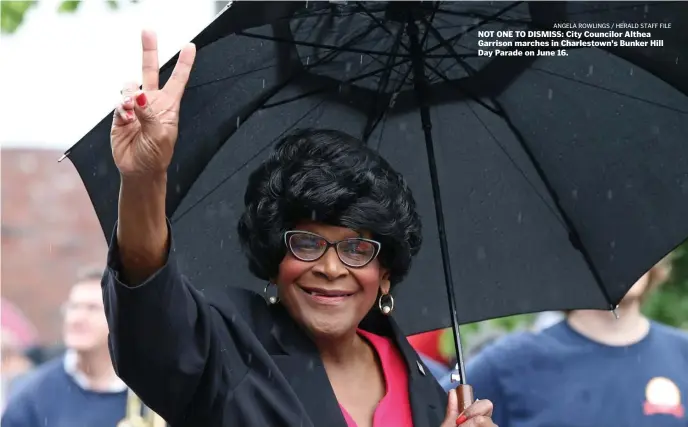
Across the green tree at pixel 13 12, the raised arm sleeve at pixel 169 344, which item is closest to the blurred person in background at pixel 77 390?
the green tree at pixel 13 12

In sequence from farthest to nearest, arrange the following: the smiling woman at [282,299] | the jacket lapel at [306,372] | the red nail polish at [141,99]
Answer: the jacket lapel at [306,372], the smiling woman at [282,299], the red nail polish at [141,99]

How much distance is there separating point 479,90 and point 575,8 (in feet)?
1.18

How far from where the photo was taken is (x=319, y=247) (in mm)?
3195

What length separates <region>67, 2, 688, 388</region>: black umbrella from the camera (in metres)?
3.61

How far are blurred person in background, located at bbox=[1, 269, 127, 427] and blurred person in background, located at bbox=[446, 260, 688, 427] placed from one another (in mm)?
1584

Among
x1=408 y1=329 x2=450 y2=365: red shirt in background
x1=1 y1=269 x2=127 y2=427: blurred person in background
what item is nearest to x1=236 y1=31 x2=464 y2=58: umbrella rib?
x1=1 y1=269 x2=127 y2=427: blurred person in background

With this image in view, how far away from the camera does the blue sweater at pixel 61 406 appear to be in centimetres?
580

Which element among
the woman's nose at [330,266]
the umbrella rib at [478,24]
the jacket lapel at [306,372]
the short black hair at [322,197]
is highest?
the umbrella rib at [478,24]

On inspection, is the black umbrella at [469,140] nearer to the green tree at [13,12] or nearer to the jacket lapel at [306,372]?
the jacket lapel at [306,372]

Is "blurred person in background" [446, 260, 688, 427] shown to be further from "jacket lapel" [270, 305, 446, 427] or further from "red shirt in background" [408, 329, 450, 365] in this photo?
"red shirt in background" [408, 329, 450, 365]

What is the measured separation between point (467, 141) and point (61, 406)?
2702 millimetres

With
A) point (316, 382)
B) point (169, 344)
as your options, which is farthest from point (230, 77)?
point (169, 344)

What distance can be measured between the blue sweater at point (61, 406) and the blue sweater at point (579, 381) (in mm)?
1570

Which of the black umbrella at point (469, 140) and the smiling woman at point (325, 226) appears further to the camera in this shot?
the black umbrella at point (469, 140)
